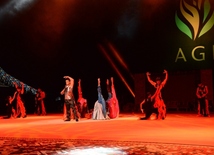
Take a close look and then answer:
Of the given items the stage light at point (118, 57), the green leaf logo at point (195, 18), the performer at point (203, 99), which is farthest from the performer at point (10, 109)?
the green leaf logo at point (195, 18)

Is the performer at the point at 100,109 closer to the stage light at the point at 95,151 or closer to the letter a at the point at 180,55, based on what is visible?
the letter a at the point at 180,55

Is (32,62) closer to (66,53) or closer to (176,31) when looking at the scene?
(66,53)

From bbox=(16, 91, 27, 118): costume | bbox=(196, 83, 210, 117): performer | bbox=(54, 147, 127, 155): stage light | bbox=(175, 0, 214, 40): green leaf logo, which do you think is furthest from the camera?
bbox=(175, 0, 214, 40): green leaf logo

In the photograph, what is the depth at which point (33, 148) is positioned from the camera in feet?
24.3

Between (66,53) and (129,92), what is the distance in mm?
5458

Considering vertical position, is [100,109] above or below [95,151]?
above

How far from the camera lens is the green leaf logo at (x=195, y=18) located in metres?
24.6

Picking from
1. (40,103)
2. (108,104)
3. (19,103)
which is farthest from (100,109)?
(40,103)

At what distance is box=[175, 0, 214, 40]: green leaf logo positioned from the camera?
24.6m

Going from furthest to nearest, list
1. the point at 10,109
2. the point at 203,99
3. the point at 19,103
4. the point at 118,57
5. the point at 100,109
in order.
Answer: the point at 118,57 < the point at 10,109 < the point at 19,103 < the point at 203,99 < the point at 100,109

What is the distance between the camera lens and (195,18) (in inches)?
994

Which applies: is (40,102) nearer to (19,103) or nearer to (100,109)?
(19,103)

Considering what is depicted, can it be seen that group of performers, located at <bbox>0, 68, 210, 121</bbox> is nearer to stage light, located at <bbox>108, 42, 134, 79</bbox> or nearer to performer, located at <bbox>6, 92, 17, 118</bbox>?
performer, located at <bbox>6, 92, 17, 118</bbox>

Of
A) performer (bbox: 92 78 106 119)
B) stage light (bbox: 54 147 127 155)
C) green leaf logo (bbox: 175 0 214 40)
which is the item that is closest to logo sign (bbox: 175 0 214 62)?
green leaf logo (bbox: 175 0 214 40)
